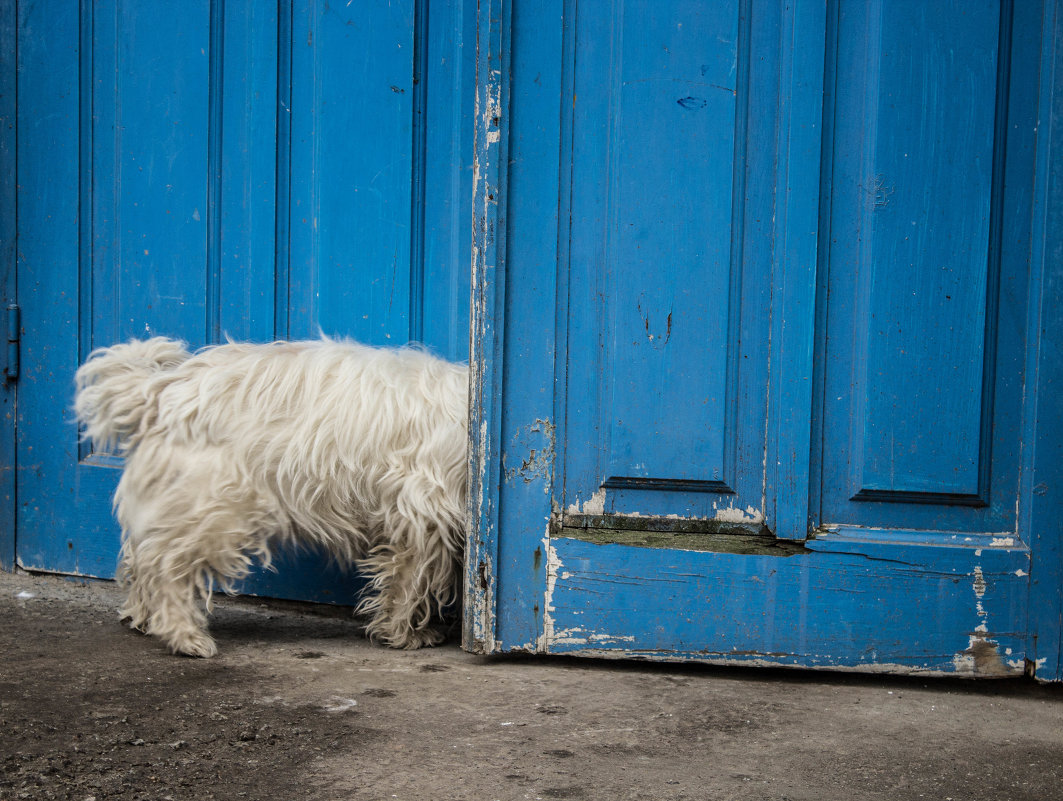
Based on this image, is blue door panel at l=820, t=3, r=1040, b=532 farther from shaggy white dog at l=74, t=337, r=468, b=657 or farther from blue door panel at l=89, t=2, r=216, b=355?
blue door panel at l=89, t=2, r=216, b=355

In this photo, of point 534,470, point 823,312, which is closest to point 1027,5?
point 823,312

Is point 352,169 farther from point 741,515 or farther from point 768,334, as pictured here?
point 741,515

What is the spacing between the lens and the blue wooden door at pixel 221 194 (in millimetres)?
2660

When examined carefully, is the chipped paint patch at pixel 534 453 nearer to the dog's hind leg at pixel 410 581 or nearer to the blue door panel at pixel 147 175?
the dog's hind leg at pixel 410 581

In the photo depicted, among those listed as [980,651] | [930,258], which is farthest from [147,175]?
[980,651]

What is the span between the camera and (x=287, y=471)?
2.31 meters

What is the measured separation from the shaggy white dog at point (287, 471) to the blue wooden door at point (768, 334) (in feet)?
0.61

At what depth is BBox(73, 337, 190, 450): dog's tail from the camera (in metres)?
2.42

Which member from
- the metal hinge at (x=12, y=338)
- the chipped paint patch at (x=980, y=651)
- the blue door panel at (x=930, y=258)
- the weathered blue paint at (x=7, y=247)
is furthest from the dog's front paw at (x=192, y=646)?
the chipped paint patch at (x=980, y=651)

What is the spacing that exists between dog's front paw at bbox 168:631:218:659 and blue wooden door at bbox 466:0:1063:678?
2.21 feet

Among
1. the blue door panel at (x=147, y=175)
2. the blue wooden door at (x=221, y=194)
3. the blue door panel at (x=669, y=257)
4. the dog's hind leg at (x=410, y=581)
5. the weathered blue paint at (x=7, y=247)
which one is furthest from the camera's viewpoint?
the weathered blue paint at (x=7, y=247)

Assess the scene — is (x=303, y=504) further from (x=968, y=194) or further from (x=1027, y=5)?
(x=1027, y=5)

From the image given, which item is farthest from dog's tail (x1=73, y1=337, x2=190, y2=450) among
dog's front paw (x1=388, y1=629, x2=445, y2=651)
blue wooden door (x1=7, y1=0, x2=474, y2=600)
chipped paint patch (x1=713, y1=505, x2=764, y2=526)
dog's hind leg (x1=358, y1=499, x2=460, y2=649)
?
chipped paint patch (x1=713, y1=505, x2=764, y2=526)

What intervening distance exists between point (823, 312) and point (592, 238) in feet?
1.89
